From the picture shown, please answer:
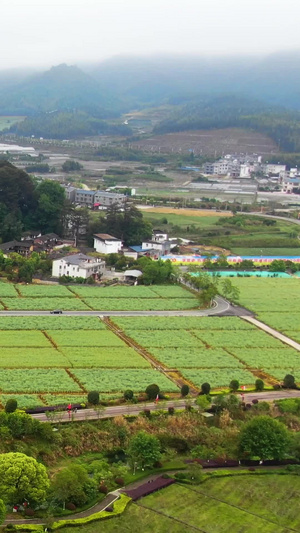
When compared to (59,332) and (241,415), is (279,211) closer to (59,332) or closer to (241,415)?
(59,332)

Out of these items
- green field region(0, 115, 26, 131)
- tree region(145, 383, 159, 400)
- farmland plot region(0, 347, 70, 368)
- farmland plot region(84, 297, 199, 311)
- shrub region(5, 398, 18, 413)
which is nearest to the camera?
shrub region(5, 398, 18, 413)

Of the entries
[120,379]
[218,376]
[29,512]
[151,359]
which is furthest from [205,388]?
[29,512]

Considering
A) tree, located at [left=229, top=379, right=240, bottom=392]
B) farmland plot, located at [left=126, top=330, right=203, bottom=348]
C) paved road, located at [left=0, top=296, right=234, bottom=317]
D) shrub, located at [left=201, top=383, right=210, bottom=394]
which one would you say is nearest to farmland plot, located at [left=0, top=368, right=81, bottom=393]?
shrub, located at [left=201, top=383, right=210, bottom=394]

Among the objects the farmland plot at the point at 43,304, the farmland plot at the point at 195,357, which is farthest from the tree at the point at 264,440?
the farmland plot at the point at 43,304

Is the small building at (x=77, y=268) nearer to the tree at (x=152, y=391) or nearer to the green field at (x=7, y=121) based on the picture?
the tree at (x=152, y=391)

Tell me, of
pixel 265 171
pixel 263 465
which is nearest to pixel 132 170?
pixel 265 171

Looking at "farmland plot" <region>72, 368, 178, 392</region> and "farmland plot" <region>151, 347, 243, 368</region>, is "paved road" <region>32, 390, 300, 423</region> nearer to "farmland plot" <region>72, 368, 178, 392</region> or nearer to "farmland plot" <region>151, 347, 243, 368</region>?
"farmland plot" <region>72, 368, 178, 392</region>
